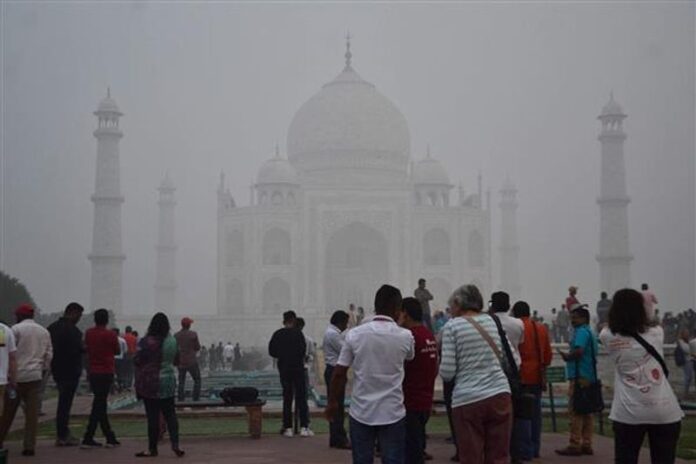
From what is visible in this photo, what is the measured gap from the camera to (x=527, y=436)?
21.2ft

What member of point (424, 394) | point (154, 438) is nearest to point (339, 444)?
point (154, 438)

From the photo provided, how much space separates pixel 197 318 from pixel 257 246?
3610 mm

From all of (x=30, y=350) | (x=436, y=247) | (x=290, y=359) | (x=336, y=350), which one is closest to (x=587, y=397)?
(x=336, y=350)

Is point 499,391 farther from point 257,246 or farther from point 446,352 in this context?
point 257,246

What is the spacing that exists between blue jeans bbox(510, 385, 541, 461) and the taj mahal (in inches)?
1005

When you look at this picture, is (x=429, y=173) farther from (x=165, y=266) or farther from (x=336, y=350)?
(x=336, y=350)

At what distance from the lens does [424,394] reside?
4.99m

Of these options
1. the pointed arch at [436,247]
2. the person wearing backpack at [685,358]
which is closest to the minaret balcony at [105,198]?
the pointed arch at [436,247]

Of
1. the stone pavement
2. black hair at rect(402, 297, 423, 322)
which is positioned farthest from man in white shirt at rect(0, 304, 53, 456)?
black hair at rect(402, 297, 423, 322)

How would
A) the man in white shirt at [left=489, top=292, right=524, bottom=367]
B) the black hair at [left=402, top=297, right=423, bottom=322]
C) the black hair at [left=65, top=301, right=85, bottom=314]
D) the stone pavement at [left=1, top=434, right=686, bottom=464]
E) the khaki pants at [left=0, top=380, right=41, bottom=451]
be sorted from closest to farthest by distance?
the black hair at [left=402, top=297, right=423, bottom=322]
the man in white shirt at [left=489, top=292, right=524, bottom=367]
the stone pavement at [left=1, top=434, right=686, bottom=464]
the khaki pants at [left=0, top=380, right=41, bottom=451]
the black hair at [left=65, top=301, right=85, bottom=314]

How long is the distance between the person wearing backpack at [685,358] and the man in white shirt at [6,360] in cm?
963

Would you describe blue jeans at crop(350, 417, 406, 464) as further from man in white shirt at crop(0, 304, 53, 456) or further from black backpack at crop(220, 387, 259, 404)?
black backpack at crop(220, 387, 259, 404)

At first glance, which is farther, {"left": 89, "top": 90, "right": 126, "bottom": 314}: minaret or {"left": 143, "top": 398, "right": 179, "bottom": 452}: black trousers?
{"left": 89, "top": 90, "right": 126, "bottom": 314}: minaret

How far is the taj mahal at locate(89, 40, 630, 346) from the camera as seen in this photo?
33719mm
